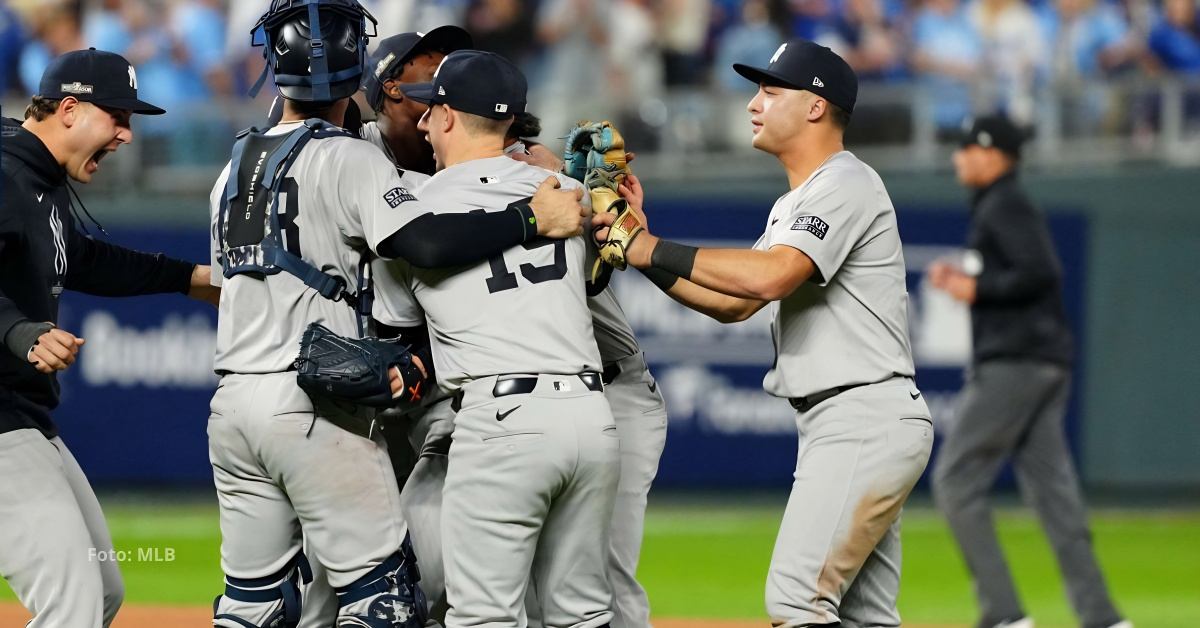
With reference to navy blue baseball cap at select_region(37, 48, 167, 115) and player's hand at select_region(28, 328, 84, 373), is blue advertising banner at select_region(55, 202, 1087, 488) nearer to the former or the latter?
navy blue baseball cap at select_region(37, 48, 167, 115)

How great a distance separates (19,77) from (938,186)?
8280 millimetres

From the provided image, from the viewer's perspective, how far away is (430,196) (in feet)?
A: 14.7

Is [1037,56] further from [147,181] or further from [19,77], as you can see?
[19,77]

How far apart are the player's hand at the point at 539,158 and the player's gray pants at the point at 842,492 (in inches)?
49.4

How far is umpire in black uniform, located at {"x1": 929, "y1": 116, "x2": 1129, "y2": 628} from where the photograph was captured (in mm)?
7133

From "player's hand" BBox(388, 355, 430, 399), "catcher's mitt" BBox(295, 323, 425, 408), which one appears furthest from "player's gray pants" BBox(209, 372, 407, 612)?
"player's hand" BBox(388, 355, 430, 399)

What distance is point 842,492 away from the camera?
4637 millimetres

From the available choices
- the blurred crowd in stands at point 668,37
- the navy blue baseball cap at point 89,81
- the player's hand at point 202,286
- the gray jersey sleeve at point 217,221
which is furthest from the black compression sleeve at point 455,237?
the blurred crowd in stands at point 668,37

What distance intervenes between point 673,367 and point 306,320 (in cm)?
765

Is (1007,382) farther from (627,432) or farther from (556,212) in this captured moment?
(556,212)

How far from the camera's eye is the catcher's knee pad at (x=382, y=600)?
4.51 metres

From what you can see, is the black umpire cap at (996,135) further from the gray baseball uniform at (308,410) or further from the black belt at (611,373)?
the gray baseball uniform at (308,410)

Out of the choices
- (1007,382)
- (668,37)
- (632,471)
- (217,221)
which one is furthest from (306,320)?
(668,37)

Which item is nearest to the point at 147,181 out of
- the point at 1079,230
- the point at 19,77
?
the point at 19,77
